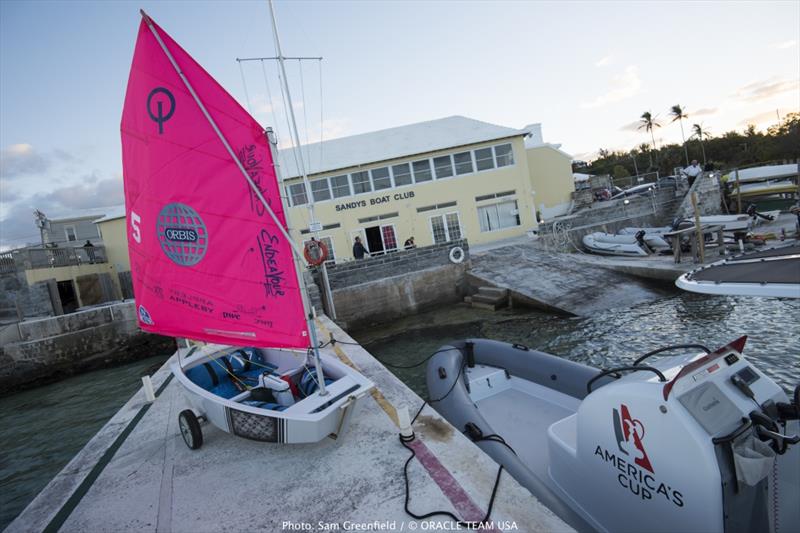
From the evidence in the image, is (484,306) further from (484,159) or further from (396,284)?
(484,159)

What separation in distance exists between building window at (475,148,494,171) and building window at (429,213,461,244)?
3.21m

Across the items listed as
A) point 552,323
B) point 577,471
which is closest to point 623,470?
point 577,471

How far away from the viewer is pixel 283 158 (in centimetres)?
2312

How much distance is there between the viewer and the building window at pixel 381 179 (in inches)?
898

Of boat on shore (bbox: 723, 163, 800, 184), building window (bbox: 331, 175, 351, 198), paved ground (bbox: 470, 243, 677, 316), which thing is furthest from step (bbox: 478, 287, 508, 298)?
boat on shore (bbox: 723, 163, 800, 184)

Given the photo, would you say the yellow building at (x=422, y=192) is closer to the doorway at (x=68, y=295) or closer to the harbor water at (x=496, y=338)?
the harbor water at (x=496, y=338)

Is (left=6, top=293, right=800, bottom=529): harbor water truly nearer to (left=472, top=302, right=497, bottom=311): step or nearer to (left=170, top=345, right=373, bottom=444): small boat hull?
(left=472, top=302, right=497, bottom=311): step

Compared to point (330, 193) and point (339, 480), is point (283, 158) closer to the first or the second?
point (330, 193)

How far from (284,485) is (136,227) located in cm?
340

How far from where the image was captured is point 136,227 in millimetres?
4680

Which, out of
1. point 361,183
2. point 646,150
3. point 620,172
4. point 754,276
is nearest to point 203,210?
point 754,276

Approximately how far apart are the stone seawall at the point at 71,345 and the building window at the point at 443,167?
16057mm
